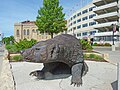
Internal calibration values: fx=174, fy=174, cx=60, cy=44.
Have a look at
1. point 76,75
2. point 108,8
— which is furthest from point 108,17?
point 76,75

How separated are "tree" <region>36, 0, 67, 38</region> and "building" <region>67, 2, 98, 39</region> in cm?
2180

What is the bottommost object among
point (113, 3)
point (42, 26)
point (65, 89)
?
point (65, 89)

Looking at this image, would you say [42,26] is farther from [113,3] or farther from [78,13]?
[78,13]

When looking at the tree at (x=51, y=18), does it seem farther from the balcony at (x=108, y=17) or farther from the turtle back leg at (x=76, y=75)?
the turtle back leg at (x=76, y=75)

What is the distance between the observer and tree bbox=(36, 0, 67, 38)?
2997cm

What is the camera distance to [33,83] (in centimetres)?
664

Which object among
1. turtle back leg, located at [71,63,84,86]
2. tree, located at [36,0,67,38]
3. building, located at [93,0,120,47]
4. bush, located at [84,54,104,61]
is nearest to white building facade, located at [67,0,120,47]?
building, located at [93,0,120,47]

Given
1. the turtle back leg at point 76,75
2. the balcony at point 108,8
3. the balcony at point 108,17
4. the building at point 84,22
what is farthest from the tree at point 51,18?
the turtle back leg at point 76,75

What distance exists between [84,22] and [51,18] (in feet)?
97.5

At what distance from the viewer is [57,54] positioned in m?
5.54

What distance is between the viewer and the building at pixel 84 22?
53.2 metres

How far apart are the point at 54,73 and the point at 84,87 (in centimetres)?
179

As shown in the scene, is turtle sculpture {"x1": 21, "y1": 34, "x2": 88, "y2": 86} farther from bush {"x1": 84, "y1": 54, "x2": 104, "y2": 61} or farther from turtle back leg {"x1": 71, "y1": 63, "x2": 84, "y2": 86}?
bush {"x1": 84, "y1": 54, "x2": 104, "y2": 61}

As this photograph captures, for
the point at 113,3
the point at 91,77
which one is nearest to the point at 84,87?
the point at 91,77
